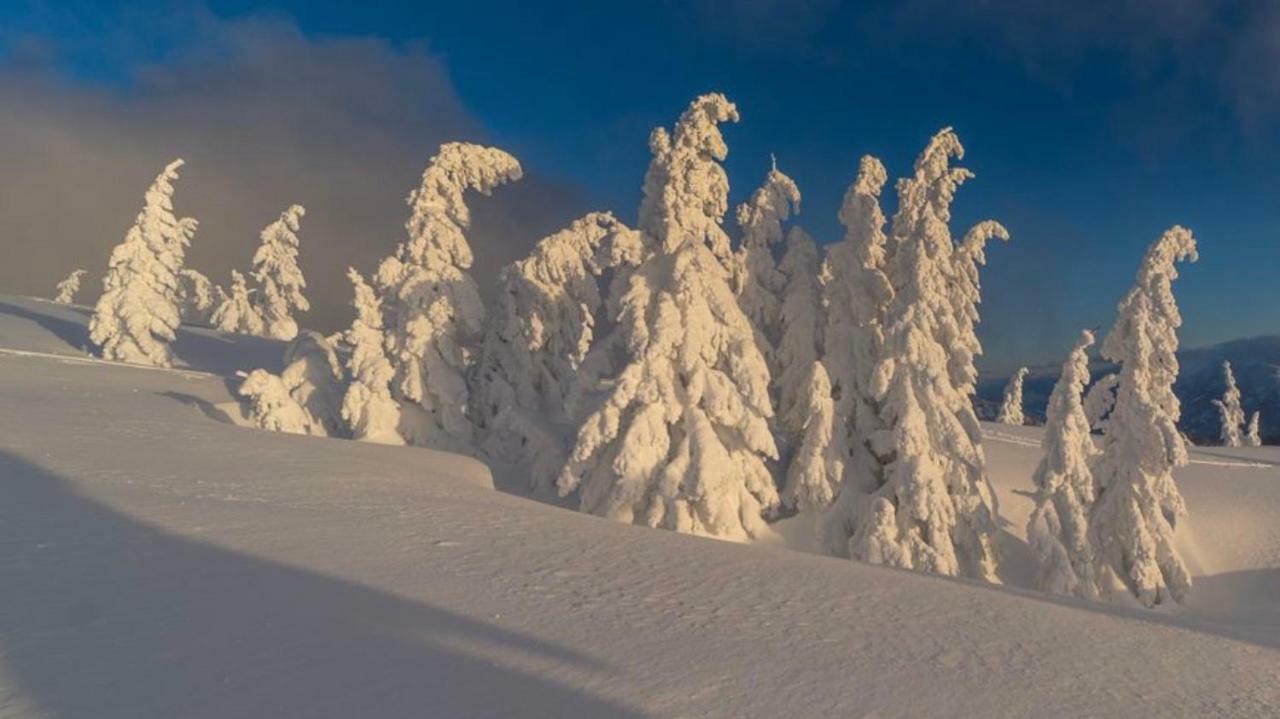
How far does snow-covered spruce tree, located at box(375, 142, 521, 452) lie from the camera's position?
22859 mm

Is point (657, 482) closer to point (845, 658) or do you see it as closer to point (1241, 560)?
point (845, 658)

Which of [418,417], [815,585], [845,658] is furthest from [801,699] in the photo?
[418,417]

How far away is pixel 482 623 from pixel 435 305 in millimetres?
18435

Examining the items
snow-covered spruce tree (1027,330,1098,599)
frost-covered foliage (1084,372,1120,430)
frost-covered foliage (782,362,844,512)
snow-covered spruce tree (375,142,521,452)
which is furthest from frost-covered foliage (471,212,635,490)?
frost-covered foliage (1084,372,1120,430)

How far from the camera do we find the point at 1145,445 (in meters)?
21.6

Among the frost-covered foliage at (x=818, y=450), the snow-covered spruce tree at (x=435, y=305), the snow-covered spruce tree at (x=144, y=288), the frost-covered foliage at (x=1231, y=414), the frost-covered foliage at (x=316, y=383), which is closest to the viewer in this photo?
the frost-covered foliage at (x=818, y=450)

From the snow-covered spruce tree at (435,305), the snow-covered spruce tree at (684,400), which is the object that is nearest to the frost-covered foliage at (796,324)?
the snow-covered spruce tree at (684,400)

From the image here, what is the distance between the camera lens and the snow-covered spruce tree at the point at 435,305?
22.9m

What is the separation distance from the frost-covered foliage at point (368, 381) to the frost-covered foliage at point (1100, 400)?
73.3ft

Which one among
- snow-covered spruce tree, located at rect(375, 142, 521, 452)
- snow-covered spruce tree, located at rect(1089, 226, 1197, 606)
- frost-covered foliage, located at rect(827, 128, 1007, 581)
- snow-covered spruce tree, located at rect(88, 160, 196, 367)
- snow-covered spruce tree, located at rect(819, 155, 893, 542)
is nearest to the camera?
frost-covered foliage, located at rect(827, 128, 1007, 581)

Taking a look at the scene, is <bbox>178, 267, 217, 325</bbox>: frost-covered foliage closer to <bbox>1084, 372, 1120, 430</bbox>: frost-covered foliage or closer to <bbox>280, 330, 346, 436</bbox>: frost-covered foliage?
<bbox>280, 330, 346, 436</bbox>: frost-covered foliage

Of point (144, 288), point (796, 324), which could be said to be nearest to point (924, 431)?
point (796, 324)

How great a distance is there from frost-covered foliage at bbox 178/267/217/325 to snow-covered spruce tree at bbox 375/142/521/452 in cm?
5509

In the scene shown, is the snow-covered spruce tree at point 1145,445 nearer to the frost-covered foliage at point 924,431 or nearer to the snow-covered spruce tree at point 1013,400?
the frost-covered foliage at point 924,431
